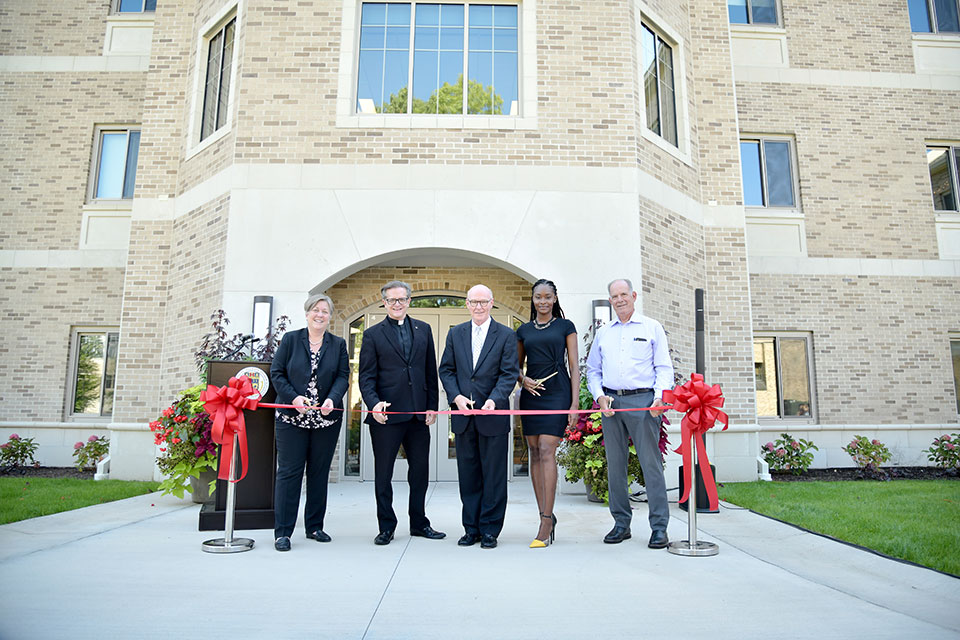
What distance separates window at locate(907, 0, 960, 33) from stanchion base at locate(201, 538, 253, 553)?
13.9 meters

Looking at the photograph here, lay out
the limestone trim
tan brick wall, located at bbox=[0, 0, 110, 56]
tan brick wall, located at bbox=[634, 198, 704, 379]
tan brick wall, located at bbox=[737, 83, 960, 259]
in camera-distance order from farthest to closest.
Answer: tan brick wall, located at bbox=[0, 0, 110, 56], tan brick wall, located at bbox=[737, 83, 960, 259], the limestone trim, tan brick wall, located at bbox=[634, 198, 704, 379]

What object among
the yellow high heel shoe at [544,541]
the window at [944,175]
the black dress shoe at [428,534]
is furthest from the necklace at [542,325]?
the window at [944,175]

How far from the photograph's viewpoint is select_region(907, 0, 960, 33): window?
12453 millimetres

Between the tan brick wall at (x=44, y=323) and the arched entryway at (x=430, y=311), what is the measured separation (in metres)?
4.26

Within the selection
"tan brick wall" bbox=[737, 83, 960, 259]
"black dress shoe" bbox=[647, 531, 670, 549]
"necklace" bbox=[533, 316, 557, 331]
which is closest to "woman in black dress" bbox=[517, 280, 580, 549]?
"necklace" bbox=[533, 316, 557, 331]

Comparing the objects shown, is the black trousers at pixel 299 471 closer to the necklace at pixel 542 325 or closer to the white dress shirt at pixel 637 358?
the necklace at pixel 542 325

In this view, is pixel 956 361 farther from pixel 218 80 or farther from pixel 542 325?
pixel 218 80

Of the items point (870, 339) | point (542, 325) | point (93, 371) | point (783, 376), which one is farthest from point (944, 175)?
point (93, 371)

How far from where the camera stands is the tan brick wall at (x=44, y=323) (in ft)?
36.7

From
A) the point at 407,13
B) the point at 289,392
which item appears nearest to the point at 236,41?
the point at 407,13

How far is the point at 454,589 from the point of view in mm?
3811

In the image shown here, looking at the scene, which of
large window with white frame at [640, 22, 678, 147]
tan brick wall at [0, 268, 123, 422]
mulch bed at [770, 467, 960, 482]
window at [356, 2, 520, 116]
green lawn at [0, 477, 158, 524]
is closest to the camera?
green lawn at [0, 477, 158, 524]

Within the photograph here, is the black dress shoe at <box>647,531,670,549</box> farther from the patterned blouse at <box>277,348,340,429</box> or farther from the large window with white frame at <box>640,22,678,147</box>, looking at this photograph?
the large window with white frame at <box>640,22,678,147</box>

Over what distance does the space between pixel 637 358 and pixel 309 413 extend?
2.55 meters
